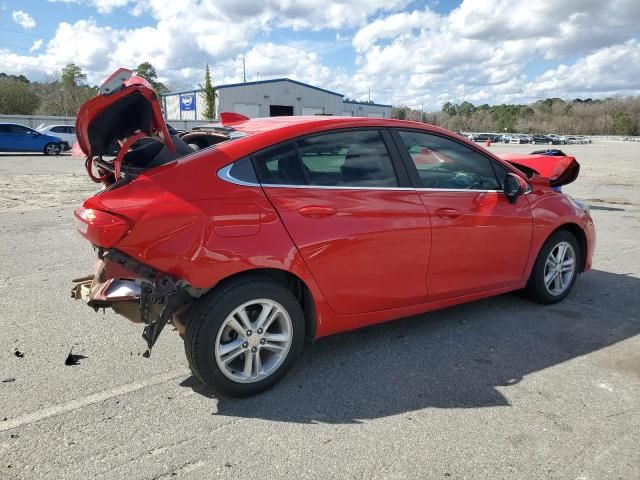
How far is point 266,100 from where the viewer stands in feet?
164

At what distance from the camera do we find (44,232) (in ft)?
24.1

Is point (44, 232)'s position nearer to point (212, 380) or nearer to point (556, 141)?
point (212, 380)

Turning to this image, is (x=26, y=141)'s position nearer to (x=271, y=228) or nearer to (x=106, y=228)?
(x=106, y=228)

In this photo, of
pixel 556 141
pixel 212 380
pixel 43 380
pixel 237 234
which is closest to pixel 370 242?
pixel 237 234

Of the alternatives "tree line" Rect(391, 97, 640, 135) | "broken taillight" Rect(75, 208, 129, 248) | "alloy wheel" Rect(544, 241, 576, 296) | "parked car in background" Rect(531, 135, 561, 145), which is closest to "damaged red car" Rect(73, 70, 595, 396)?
"broken taillight" Rect(75, 208, 129, 248)

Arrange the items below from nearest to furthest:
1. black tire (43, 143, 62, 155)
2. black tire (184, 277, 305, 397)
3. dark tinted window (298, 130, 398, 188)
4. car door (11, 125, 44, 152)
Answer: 1. black tire (184, 277, 305, 397)
2. dark tinted window (298, 130, 398, 188)
3. car door (11, 125, 44, 152)
4. black tire (43, 143, 62, 155)

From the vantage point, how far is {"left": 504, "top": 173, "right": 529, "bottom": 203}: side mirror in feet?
13.5

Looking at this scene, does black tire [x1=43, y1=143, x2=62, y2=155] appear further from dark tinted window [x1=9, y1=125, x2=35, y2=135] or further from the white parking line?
the white parking line

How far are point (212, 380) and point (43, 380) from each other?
1169mm

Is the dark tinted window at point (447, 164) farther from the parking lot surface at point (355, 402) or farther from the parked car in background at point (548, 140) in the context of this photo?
the parked car in background at point (548, 140)

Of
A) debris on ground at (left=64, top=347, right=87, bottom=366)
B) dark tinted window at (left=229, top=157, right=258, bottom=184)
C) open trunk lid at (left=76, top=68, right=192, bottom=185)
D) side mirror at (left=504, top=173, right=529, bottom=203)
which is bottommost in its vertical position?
debris on ground at (left=64, top=347, right=87, bottom=366)

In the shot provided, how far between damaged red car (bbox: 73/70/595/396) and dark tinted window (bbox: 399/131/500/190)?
1 centimetres

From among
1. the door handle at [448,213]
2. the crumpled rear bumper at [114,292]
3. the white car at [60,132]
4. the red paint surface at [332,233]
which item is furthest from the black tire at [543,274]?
the white car at [60,132]

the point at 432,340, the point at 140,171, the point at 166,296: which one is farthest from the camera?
the point at 432,340
